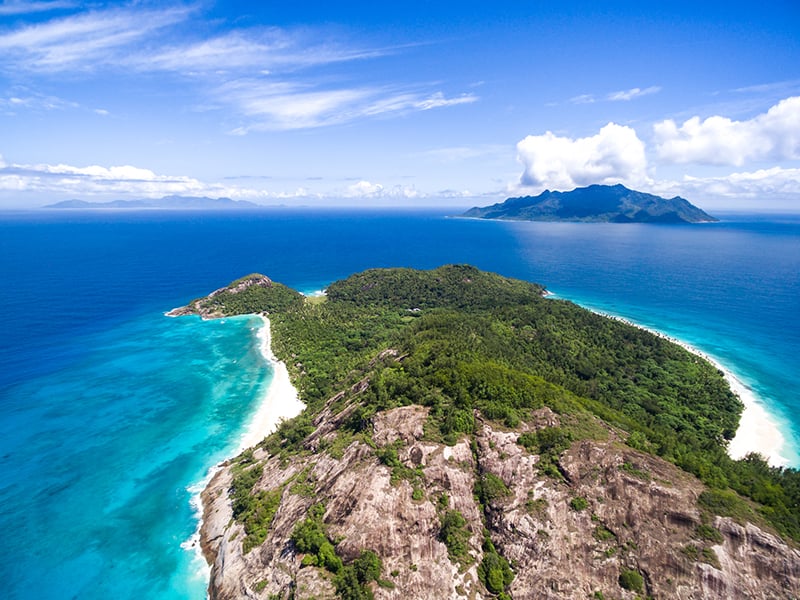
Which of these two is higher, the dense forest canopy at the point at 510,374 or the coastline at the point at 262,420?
the dense forest canopy at the point at 510,374

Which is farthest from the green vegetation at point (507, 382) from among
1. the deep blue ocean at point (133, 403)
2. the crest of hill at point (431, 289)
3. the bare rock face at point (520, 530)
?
the deep blue ocean at point (133, 403)

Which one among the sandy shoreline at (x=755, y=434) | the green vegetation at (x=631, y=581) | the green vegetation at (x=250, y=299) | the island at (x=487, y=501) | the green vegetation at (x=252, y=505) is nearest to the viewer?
the green vegetation at (x=631, y=581)

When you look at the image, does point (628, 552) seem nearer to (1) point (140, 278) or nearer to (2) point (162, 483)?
(2) point (162, 483)

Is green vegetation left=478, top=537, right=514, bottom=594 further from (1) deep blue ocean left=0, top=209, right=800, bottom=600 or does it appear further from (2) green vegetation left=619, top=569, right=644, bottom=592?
(1) deep blue ocean left=0, top=209, right=800, bottom=600

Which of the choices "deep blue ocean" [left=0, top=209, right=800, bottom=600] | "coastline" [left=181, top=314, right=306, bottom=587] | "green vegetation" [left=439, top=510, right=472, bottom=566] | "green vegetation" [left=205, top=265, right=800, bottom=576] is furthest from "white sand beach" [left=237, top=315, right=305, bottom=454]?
"green vegetation" [left=439, top=510, right=472, bottom=566]

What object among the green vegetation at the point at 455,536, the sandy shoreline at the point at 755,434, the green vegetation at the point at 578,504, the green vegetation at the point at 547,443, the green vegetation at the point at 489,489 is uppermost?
the green vegetation at the point at 547,443

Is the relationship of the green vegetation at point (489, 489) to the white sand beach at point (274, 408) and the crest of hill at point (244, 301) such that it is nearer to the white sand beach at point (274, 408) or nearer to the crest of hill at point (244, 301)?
the white sand beach at point (274, 408)

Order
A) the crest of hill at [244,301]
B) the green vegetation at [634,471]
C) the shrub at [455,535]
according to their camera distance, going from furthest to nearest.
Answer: the crest of hill at [244,301] < the green vegetation at [634,471] < the shrub at [455,535]

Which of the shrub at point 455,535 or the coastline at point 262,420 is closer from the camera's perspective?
the shrub at point 455,535
